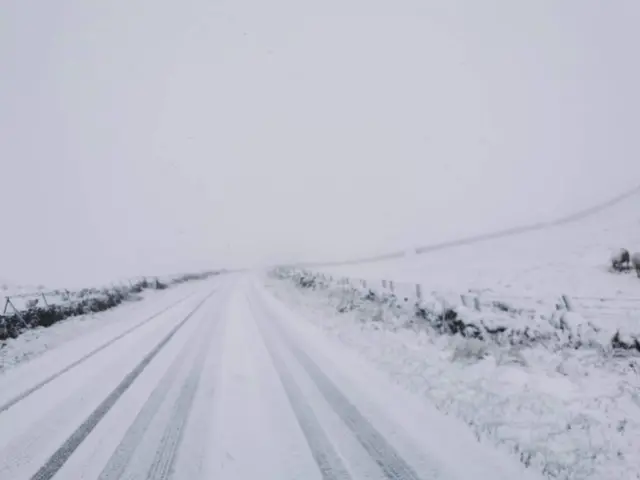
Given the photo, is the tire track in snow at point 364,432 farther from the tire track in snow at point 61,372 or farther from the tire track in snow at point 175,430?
the tire track in snow at point 61,372

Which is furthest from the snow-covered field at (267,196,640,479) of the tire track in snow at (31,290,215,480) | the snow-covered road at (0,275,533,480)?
the tire track in snow at (31,290,215,480)

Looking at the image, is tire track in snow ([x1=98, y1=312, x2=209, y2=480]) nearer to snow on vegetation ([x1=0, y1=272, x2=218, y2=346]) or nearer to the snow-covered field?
the snow-covered field

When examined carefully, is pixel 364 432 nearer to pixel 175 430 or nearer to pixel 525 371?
pixel 175 430

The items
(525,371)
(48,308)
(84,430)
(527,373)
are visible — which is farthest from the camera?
(48,308)

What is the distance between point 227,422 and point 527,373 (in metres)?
5.60

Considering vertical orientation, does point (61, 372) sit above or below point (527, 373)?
above

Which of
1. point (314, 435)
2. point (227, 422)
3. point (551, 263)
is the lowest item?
point (551, 263)

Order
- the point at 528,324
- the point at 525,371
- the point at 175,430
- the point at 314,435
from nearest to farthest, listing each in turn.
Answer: the point at 314,435 < the point at 175,430 < the point at 525,371 < the point at 528,324

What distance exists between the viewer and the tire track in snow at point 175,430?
4.75 m

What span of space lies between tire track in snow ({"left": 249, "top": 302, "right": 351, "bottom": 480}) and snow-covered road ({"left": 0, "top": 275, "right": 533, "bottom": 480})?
2cm

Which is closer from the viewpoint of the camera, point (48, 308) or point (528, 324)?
point (528, 324)

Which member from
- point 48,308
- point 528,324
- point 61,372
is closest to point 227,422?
point 61,372

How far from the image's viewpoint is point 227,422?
20.3 feet

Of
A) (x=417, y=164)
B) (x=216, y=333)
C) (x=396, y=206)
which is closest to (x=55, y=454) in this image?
(x=216, y=333)
